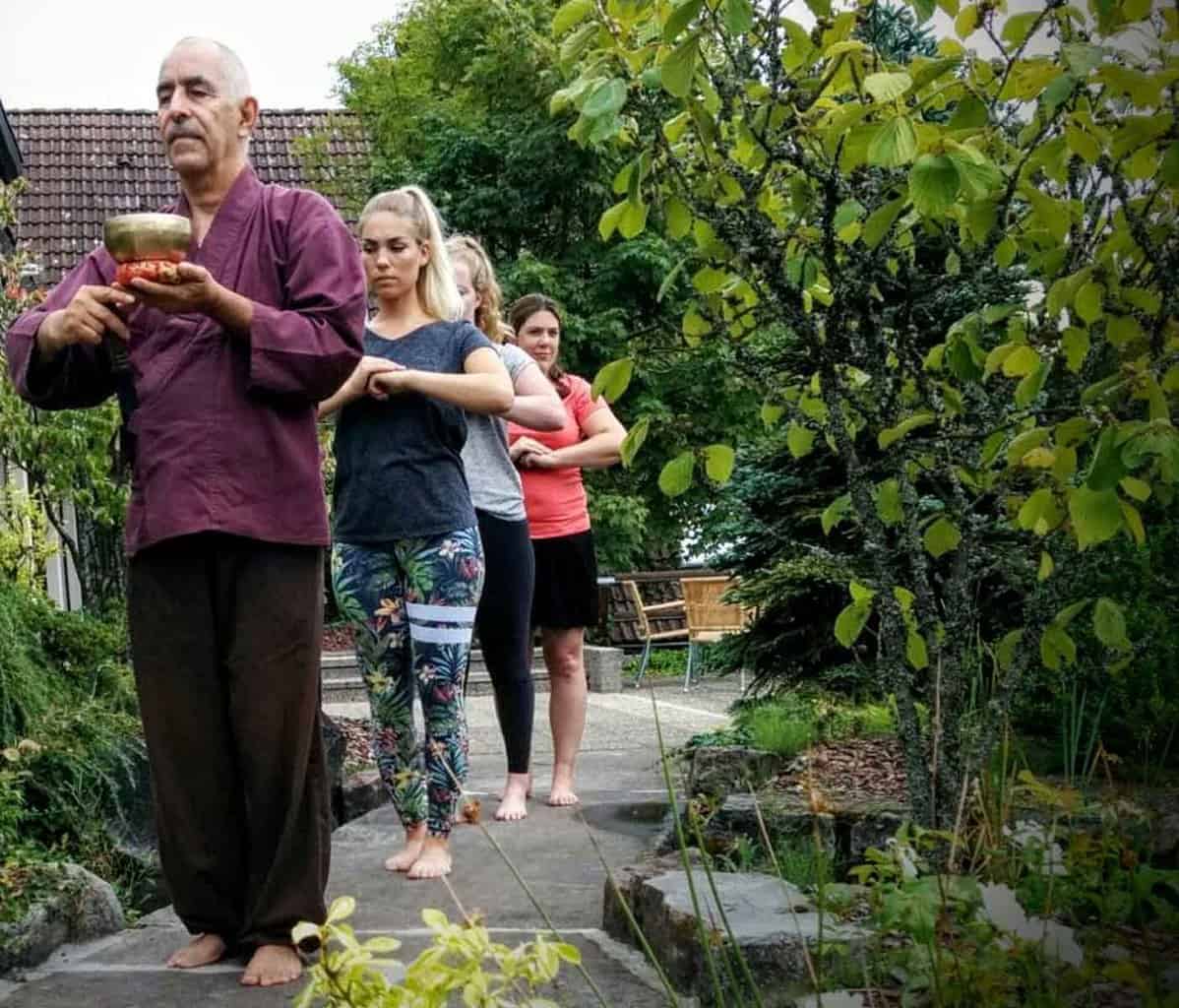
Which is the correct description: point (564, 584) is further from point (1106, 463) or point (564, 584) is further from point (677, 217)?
point (1106, 463)

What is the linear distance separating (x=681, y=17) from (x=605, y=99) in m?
0.28

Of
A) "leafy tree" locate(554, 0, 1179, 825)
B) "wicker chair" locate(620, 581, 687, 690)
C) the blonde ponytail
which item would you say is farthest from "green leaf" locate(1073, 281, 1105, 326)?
"wicker chair" locate(620, 581, 687, 690)

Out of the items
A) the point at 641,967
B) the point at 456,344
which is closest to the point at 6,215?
the point at 456,344

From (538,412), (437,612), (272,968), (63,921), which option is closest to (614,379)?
(272,968)

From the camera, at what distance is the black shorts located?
5965 millimetres

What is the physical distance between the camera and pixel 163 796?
3.54 meters

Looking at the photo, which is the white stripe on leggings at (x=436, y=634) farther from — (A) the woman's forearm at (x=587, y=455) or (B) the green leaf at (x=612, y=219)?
(B) the green leaf at (x=612, y=219)

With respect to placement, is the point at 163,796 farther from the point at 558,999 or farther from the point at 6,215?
the point at 6,215

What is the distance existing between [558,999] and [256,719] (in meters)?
0.90

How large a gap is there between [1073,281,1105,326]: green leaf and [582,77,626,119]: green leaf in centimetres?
80

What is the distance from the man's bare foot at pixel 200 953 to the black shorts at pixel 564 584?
2447 millimetres

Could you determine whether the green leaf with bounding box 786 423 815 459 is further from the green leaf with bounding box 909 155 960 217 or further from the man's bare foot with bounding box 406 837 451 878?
the man's bare foot with bounding box 406 837 451 878

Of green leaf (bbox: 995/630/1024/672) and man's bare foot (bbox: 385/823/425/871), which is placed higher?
green leaf (bbox: 995/630/1024/672)

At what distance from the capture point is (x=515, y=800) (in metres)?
5.69
